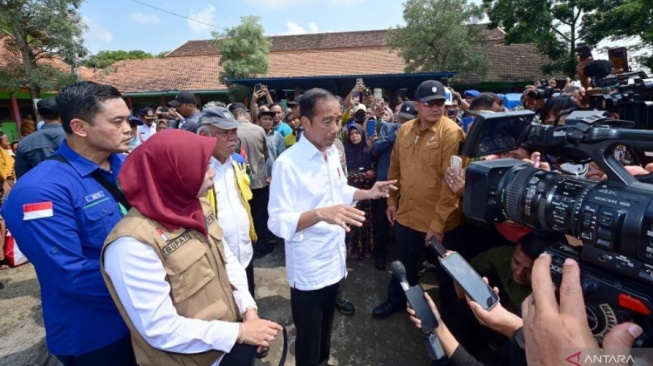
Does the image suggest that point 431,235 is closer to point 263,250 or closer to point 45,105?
point 263,250

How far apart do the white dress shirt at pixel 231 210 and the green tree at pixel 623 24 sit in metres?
16.3

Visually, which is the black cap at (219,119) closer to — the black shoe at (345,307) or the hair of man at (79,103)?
the hair of man at (79,103)

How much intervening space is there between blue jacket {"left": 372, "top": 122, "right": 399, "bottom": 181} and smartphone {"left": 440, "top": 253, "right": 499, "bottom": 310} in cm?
249

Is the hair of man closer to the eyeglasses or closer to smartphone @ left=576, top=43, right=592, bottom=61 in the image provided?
the eyeglasses

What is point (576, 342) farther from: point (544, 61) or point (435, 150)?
point (544, 61)

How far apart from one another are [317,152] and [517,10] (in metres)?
20.0

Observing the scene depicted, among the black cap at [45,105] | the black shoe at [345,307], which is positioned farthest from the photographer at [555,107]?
the black cap at [45,105]

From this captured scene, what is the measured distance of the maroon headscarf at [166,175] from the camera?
4.05 ft

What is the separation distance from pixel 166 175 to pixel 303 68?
82.8ft

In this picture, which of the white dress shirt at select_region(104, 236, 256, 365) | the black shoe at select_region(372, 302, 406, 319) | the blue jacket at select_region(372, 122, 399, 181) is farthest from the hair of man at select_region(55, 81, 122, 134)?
the blue jacket at select_region(372, 122, 399, 181)

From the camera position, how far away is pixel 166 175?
1257 millimetres

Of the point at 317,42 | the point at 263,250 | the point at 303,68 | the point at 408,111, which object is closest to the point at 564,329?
the point at 408,111

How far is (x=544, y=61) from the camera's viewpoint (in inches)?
868

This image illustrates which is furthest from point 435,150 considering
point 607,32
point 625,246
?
point 607,32
